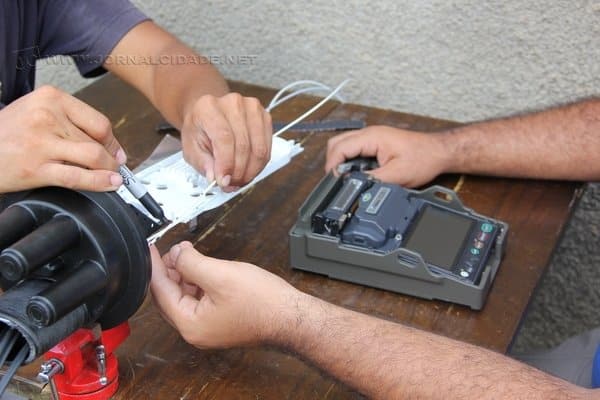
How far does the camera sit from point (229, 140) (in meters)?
1.10

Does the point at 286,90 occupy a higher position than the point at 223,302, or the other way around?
the point at 223,302

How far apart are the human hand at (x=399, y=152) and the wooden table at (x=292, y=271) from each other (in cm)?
5

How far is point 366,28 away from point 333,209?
2.43 feet

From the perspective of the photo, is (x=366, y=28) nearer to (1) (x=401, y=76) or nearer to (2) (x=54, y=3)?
(1) (x=401, y=76)

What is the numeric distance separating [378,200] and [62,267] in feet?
1.63

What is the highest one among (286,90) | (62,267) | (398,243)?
(62,267)

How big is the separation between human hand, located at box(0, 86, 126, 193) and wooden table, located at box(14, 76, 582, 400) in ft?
0.85

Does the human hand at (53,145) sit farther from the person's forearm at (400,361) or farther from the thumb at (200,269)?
the person's forearm at (400,361)

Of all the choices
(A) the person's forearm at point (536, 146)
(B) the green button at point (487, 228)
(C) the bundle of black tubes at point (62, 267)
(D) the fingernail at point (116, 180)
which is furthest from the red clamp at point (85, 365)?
(A) the person's forearm at point (536, 146)

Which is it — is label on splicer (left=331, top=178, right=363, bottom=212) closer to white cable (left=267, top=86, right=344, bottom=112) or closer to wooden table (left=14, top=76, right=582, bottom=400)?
wooden table (left=14, top=76, right=582, bottom=400)

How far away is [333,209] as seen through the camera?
1.08 meters

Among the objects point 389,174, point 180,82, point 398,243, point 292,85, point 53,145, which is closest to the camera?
point 53,145

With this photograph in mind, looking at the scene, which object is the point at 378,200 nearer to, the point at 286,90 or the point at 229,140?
the point at 229,140

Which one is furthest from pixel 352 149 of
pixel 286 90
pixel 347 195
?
pixel 286 90
